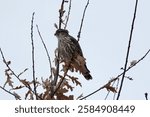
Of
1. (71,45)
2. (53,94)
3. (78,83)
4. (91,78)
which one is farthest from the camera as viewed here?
(71,45)

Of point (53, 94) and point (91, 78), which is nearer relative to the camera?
point (53, 94)

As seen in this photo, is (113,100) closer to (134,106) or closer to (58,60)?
(134,106)

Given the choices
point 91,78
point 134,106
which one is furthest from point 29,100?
point 91,78

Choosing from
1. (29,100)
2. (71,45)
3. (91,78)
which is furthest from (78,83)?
(71,45)

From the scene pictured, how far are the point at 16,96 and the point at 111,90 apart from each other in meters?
0.98

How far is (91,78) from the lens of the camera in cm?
789

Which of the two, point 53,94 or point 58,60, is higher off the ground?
point 58,60

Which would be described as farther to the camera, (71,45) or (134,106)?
(71,45)

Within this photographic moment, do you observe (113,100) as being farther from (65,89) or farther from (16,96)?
(16,96)

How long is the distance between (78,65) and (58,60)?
0.99 feet

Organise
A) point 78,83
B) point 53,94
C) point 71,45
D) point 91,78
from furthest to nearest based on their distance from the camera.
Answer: point 71,45 < point 91,78 < point 78,83 < point 53,94

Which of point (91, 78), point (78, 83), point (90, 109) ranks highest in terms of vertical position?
point (91, 78)

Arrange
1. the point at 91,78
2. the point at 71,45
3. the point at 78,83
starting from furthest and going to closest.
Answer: the point at 71,45, the point at 91,78, the point at 78,83

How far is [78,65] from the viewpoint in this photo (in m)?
6.35
